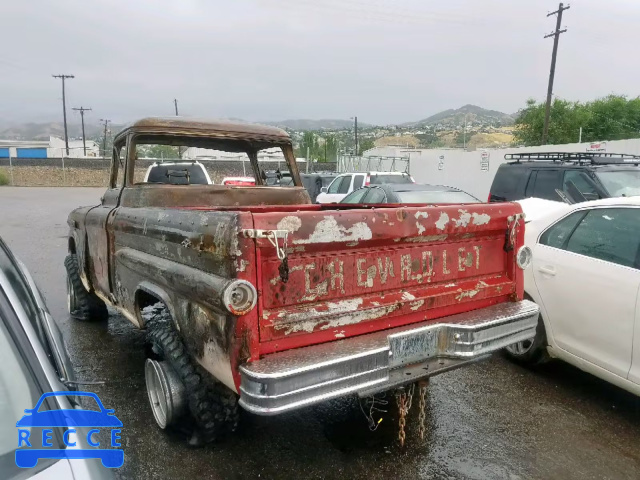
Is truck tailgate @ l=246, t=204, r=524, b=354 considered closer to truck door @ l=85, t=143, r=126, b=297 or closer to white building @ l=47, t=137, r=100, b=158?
truck door @ l=85, t=143, r=126, b=297

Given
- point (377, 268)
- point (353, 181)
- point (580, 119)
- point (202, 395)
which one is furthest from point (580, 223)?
point (580, 119)

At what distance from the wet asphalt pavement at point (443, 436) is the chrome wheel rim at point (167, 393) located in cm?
23

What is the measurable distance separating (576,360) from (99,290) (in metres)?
4.16

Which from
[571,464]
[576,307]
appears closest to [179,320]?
[571,464]

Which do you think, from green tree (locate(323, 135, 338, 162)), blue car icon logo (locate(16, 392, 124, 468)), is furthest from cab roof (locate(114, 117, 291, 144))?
green tree (locate(323, 135, 338, 162))

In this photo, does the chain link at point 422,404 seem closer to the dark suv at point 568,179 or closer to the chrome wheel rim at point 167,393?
the chrome wheel rim at point 167,393

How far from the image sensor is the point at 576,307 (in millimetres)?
3830

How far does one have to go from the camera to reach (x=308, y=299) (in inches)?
106

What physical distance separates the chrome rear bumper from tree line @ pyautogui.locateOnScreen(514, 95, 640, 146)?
35288mm

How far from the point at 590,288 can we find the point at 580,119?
120 feet

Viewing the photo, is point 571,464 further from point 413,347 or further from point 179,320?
point 179,320

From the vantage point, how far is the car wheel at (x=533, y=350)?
13.8ft

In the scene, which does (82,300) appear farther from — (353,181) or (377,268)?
(353,181)

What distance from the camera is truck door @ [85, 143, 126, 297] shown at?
4.31 metres
